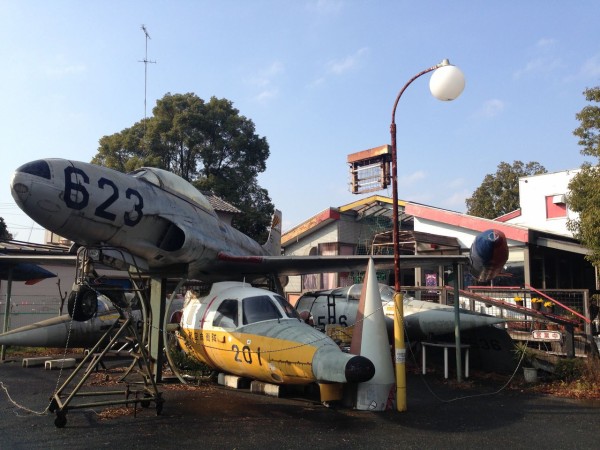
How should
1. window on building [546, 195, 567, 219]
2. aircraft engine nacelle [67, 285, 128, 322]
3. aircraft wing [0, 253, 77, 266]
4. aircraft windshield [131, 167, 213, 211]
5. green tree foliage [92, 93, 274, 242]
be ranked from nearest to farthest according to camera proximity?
aircraft engine nacelle [67, 285, 128, 322] < aircraft windshield [131, 167, 213, 211] < aircraft wing [0, 253, 77, 266] < window on building [546, 195, 567, 219] < green tree foliage [92, 93, 274, 242]

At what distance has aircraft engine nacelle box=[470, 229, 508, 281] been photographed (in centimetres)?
1038

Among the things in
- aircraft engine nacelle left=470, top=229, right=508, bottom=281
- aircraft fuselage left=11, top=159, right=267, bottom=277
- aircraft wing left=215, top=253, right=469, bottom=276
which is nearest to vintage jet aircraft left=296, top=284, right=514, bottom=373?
aircraft wing left=215, top=253, right=469, bottom=276

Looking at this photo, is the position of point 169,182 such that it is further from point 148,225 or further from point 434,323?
point 434,323

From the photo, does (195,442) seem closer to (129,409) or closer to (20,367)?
(129,409)

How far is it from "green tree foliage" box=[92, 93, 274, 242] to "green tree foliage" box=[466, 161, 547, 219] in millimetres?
23585

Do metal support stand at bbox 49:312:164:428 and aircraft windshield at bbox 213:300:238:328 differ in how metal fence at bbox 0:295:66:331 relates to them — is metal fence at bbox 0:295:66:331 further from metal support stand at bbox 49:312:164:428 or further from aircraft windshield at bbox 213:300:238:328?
metal support stand at bbox 49:312:164:428

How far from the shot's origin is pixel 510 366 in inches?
514

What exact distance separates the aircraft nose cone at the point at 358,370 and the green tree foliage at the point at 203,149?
28.1m

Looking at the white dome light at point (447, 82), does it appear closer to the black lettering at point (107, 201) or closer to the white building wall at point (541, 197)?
the black lettering at point (107, 201)

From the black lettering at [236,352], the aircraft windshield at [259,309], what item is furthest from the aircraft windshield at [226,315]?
the black lettering at [236,352]

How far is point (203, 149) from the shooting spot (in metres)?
36.2

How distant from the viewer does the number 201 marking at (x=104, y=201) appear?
8906mm

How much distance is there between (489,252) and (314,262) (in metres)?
4.94

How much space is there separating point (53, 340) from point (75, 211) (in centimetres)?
754
